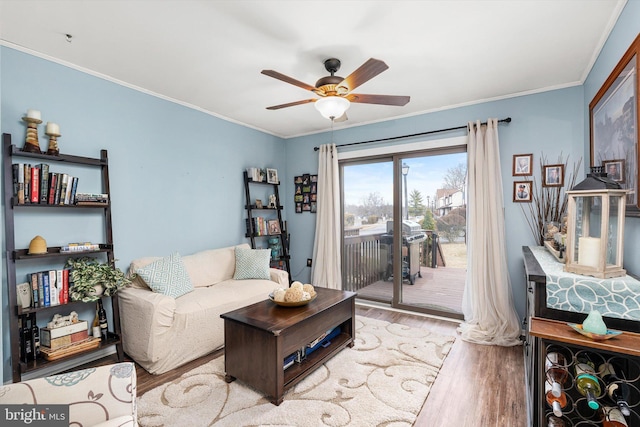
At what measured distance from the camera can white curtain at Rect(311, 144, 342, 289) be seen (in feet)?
14.0

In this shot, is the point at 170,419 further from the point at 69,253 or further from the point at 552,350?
the point at 552,350

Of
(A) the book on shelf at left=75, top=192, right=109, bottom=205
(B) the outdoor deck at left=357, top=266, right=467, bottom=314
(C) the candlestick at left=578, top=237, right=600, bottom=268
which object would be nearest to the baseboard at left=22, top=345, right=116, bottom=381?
(A) the book on shelf at left=75, top=192, right=109, bottom=205

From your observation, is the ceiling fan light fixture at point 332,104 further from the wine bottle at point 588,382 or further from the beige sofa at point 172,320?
the wine bottle at point 588,382

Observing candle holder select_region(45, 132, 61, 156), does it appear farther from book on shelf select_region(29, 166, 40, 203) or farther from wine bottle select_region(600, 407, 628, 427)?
wine bottle select_region(600, 407, 628, 427)

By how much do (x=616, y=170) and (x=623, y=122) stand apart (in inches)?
11.6

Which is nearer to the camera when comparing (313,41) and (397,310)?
(313,41)

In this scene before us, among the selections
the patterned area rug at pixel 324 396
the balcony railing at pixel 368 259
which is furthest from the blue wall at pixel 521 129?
the patterned area rug at pixel 324 396

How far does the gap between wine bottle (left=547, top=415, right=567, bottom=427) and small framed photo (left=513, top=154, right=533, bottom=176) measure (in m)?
2.38

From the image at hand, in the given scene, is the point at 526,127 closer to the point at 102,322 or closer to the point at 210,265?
the point at 210,265

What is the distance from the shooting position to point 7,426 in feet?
A: 3.40

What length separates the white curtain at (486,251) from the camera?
305 cm

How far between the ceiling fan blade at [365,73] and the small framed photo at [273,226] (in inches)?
105

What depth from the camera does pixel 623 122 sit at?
1.74 meters

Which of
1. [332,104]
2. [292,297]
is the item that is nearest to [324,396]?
[292,297]
